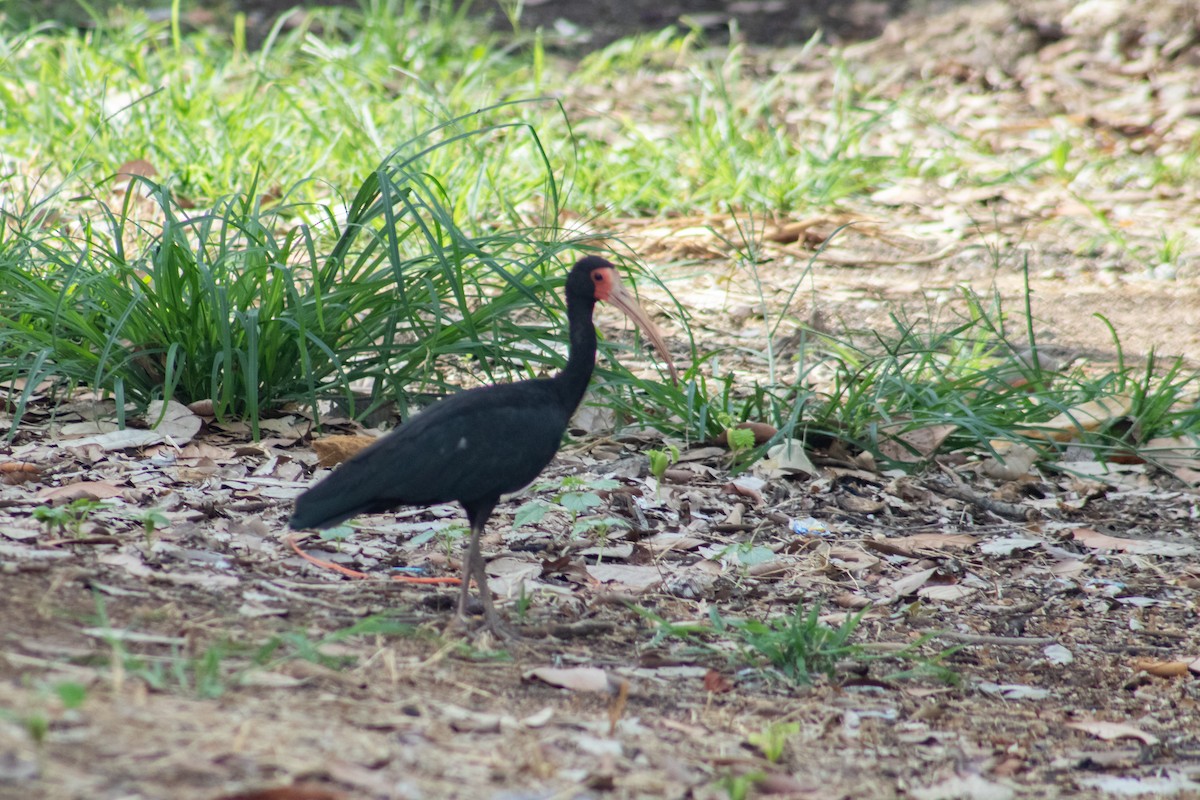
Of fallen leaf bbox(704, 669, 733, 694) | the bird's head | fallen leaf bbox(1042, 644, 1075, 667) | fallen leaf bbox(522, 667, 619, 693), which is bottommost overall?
fallen leaf bbox(1042, 644, 1075, 667)

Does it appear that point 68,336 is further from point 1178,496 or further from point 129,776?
point 1178,496

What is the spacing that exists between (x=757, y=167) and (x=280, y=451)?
364 cm

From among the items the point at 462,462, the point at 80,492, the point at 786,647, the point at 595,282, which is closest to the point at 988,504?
the point at 786,647

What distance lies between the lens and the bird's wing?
276cm

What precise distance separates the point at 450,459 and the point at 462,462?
0.09ft

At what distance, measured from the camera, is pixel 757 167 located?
270 inches

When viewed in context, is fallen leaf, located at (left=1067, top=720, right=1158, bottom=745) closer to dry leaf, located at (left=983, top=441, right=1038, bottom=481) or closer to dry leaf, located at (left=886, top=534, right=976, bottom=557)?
dry leaf, located at (left=886, top=534, right=976, bottom=557)

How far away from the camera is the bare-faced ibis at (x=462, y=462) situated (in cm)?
276

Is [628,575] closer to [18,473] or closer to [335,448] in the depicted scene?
[335,448]

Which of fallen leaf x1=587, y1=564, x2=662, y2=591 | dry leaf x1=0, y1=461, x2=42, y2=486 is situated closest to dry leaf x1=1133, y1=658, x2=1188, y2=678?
fallen leaf x1=587, y1=564, x2=662, y2=591

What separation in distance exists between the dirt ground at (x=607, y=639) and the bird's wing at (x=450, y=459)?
24cm

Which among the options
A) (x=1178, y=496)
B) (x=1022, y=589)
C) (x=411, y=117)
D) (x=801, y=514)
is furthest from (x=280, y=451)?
(x=411, y=117)

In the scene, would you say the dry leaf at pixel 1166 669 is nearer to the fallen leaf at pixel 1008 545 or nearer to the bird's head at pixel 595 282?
the fallen leaf at pixel 1008 545

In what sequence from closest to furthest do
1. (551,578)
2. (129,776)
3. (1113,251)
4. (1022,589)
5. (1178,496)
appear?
1. (129,776)
2. (551,578)
3. (1022,589)
4. (1178,496)
5. (1113,251)
